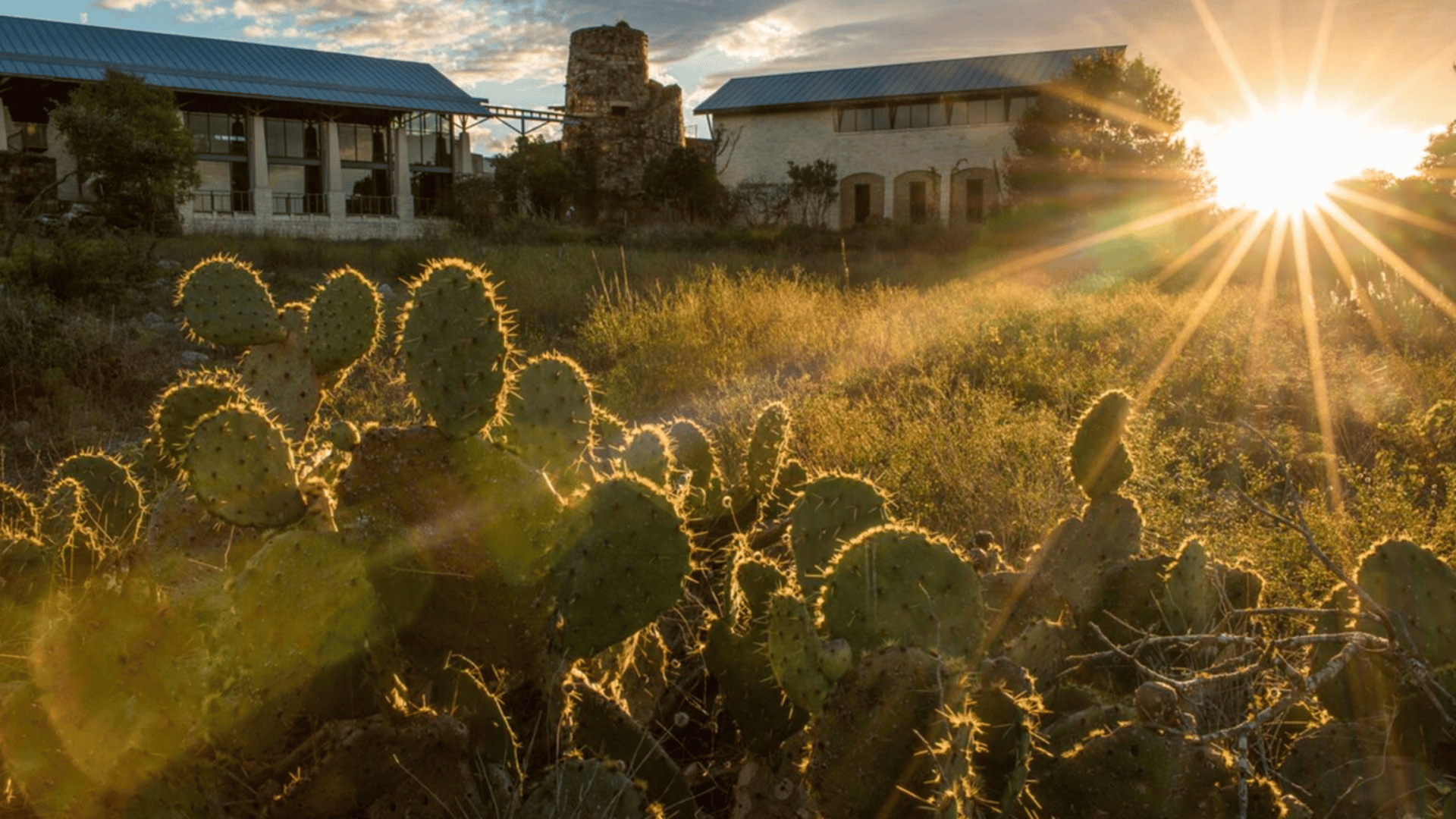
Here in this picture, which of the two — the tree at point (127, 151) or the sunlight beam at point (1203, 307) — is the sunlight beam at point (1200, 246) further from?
the tree at point (127, 151)

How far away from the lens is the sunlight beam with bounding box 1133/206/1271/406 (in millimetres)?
7066

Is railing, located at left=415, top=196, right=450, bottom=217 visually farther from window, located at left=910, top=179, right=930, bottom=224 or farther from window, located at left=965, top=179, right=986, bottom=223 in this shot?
window, located at left=965, top=179, right=986, bottom=223

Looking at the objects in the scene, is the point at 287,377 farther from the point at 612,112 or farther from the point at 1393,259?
the point at 612,112

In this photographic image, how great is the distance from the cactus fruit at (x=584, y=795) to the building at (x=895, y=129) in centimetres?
2976

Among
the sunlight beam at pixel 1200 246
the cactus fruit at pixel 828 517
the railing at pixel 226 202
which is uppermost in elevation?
the railing at pixel 226 202

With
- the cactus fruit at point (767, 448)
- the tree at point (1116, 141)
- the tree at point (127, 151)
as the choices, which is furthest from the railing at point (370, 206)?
the cactus fruit at point (767, 448)

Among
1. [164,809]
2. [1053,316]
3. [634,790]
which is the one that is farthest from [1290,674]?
[1053,316]

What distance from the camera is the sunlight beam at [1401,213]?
1280 centimetres

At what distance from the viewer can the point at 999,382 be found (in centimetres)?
717

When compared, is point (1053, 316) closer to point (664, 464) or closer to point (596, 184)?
point (664, 464)

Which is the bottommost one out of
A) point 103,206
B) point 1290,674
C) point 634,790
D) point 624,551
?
point 634,790

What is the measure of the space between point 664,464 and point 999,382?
5291mm

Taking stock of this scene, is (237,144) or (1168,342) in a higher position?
(237,144)

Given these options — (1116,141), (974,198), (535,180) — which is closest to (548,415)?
(1116,141)
